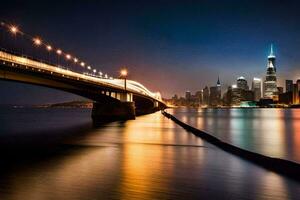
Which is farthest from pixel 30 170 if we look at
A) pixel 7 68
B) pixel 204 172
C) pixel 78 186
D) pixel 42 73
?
pixel 42 73

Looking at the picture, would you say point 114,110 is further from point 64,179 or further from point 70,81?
point 64,179

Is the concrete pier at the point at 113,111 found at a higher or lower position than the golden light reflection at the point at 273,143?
higher

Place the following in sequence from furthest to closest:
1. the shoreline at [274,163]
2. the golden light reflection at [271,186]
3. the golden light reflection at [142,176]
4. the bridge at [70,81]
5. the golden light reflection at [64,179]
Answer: the bridge at [70,81] → the shoreline at [274,163] → the golden light reflection at [142,176] → the golden light reflection at [64,179] → the golden light reflection at [271,186]

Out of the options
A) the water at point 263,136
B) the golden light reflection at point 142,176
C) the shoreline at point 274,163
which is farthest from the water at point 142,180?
the water at point 263,136

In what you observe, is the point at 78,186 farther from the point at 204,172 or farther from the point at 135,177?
the point at 204,172

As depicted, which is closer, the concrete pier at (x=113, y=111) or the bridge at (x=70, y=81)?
the bridge at (x=70, y=81)

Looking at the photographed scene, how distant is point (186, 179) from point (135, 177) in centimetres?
236

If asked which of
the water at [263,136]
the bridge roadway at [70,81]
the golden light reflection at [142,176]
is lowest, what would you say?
the water at [263,136]

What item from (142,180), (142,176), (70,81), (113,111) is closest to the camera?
(142,180)

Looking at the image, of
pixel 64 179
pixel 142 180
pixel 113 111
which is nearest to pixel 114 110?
pixel 113 111

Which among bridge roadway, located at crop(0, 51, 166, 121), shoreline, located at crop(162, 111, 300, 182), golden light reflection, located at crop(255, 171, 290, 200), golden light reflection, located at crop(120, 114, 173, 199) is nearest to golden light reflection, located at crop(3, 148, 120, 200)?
golden light reflection, located at crop(120, 114, 173, 199)

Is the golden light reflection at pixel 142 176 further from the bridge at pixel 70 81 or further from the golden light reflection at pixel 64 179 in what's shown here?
the bridge at pixel 70 81

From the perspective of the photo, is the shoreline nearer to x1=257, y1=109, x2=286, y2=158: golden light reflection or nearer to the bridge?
x1=257, y1=109, x2=286, y2=158: golden light reflection

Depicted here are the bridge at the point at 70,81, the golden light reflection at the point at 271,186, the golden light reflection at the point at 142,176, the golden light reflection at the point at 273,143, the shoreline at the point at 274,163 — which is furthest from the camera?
the bridge at the point at 70,81
